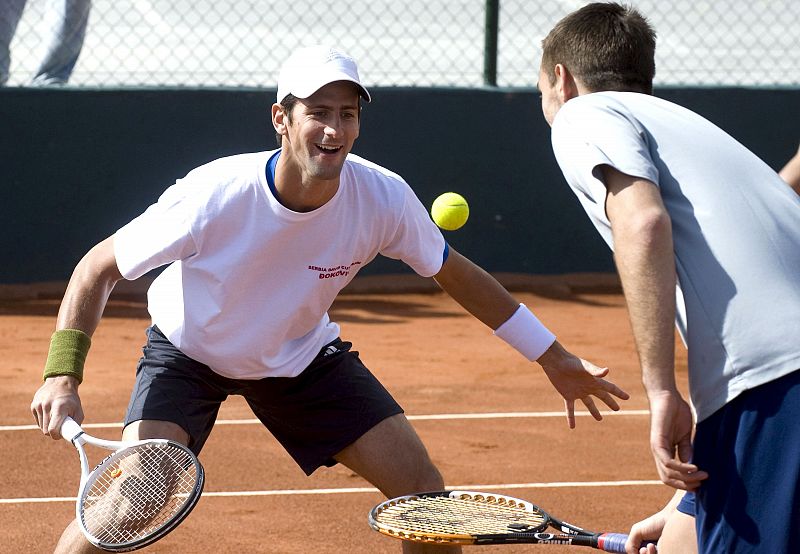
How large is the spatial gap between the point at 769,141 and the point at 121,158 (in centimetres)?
490

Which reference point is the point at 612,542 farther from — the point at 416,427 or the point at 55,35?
the point at 55,35

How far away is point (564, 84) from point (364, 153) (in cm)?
666

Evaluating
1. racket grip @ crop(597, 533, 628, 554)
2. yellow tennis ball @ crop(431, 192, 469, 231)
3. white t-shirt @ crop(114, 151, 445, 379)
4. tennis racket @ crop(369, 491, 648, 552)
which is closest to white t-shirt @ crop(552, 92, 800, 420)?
racket grip @ crop(597, 533, 628, 554)

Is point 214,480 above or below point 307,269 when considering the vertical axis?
below

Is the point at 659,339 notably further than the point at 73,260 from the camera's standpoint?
No

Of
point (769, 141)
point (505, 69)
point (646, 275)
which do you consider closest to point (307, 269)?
Answer: point (646, 275)

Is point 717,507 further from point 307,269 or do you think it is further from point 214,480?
point 214,480

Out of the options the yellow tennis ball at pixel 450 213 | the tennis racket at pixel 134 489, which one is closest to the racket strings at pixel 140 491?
the tennis racket at pixel 134 489

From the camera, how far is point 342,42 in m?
12.5

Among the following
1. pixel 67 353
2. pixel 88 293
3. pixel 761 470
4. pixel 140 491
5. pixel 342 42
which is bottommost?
pixel 342 42

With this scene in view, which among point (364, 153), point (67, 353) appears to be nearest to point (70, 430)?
point (67, 353)

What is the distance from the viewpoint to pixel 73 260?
925 centimetres

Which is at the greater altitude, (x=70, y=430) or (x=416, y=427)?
(x=70, y=430)

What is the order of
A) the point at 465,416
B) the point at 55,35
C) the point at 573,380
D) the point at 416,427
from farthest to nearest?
the point at 55,35
the point at 465,416
the point at 416,427
the point at 573,380
